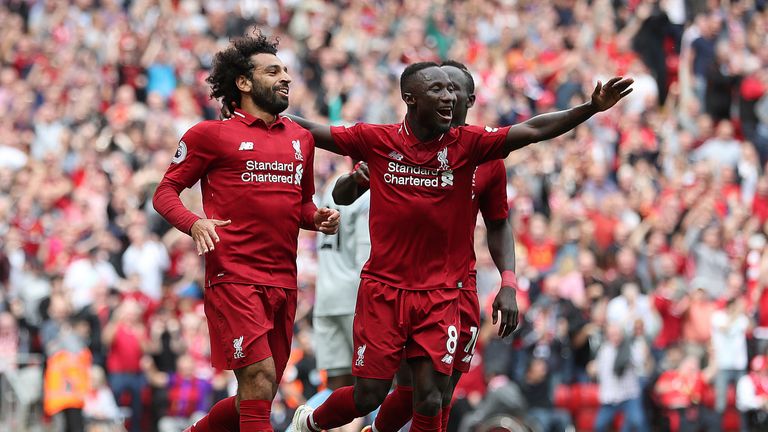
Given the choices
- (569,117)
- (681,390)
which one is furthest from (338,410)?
(681,390)

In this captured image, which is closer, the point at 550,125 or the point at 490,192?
the point at 550,125

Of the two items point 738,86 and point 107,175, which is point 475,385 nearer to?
point 107,175

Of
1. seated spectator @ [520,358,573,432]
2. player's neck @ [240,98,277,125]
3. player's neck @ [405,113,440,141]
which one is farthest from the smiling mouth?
seated spectator @ [520,358,573,432]

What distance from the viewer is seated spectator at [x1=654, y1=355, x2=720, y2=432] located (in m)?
17.2

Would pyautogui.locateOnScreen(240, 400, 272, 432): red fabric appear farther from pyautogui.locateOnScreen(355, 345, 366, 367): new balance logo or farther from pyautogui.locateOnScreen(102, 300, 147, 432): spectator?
pyautogui.locateOnScreen(102, 300, 147, 432): spectator

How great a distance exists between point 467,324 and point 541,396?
704cm

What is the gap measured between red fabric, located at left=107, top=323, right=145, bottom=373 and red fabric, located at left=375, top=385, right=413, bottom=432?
710 cm

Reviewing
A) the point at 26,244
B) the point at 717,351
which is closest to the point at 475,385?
the point at 717,351

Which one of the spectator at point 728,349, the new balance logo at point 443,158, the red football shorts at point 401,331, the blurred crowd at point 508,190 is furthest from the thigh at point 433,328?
the spectator at point 728,349

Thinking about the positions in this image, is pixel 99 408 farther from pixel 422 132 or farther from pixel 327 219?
pixel 422 132

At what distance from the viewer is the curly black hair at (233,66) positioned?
10203 mm

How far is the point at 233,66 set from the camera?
1023cm

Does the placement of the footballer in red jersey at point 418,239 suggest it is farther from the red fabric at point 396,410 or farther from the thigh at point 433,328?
the red fabric at point 396,410

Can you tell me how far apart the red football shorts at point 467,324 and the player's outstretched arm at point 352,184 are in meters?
0.97
